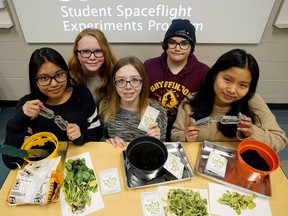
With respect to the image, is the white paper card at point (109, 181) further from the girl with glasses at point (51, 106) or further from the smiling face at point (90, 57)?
the smiling face at point (90, 57)

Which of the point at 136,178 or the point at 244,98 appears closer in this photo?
the point at 136,178

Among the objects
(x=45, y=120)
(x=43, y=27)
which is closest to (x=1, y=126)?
(x=43, y=27)

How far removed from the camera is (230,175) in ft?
3.39

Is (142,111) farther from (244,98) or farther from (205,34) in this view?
(205,34)

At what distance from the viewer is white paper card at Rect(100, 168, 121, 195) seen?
970 mm

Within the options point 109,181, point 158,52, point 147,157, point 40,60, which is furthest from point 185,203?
point 158,52

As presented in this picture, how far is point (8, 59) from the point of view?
2238 mm

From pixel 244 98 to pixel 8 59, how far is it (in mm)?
2306

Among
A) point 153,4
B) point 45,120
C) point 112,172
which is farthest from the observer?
point 153,4

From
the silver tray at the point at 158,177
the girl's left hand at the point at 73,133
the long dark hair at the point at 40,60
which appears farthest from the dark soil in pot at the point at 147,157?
the long dark hair at the point at 40,60

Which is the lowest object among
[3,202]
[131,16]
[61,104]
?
[3,202]

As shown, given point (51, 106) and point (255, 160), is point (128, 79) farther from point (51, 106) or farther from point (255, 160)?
point (255, 160)

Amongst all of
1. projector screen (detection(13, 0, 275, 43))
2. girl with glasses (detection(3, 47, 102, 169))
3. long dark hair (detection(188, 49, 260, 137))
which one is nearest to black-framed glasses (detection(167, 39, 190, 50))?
long dark hair (detection(188, 49, 260, 137))

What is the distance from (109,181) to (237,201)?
1.92 feet
